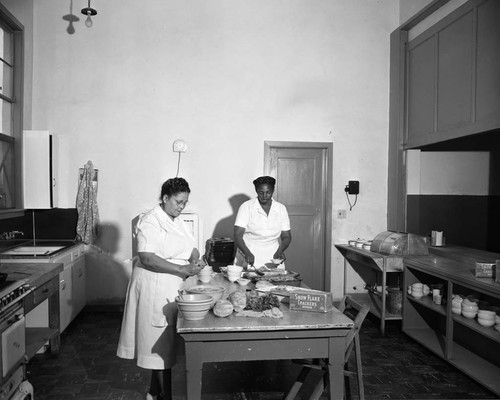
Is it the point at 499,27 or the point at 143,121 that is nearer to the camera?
the point at 499,27

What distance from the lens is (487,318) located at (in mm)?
3785

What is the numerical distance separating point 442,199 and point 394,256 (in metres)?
1.49

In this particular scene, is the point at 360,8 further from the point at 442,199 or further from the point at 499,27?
the point at 442,199

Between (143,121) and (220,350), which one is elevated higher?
(143,121)

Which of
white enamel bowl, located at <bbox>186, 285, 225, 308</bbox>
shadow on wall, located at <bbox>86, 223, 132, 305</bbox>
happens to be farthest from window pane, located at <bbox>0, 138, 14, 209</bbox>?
white enamel bowl, located at <bbox>186, 285, 225, 308</bbox>

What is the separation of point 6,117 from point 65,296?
7.54 ft

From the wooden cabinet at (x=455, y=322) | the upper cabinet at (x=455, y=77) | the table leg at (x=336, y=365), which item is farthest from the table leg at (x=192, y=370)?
the upper cabinet at (x=455, y=77)

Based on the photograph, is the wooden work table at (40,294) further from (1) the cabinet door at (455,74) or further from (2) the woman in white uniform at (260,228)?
(1) the cabinet door at (455,74)

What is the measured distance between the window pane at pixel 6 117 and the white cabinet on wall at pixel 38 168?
0.65 feet

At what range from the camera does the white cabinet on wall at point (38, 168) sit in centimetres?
538

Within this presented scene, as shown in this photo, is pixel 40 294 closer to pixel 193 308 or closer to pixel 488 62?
pixel 193 308

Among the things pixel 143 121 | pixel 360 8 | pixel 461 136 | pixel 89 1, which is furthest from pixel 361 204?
pixel 89 1

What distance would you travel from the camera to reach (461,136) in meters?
4.75

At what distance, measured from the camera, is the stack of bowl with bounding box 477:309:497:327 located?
377cm
